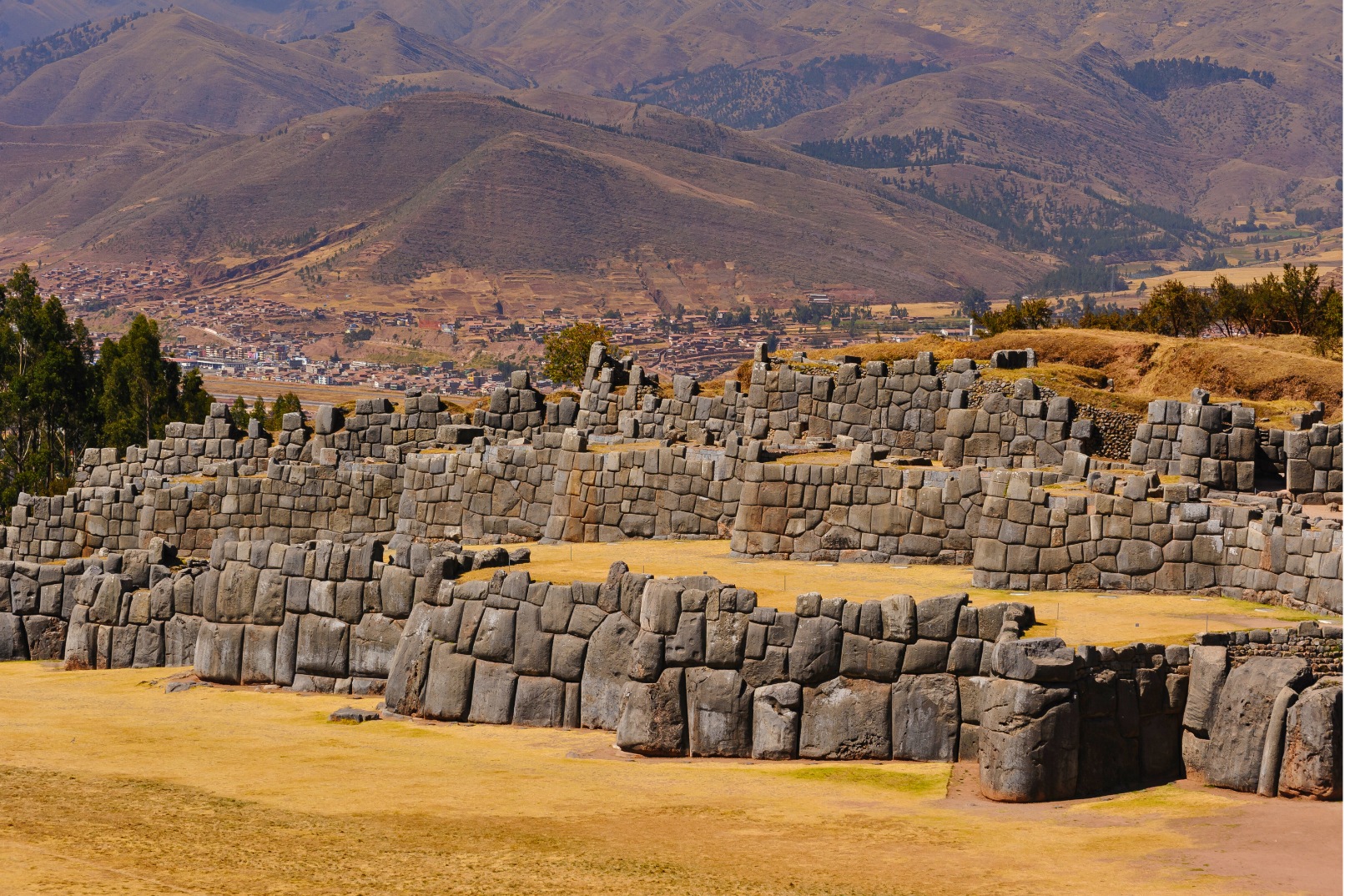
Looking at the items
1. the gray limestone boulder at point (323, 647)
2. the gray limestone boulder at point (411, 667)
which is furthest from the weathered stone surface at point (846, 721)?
the gray limestone boulder at point (323, 647)

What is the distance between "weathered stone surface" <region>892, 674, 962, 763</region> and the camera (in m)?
24.9

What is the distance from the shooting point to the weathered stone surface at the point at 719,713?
85.3 ft

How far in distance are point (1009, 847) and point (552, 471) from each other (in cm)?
2030

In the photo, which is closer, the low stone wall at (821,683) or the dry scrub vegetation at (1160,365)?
the low stone wall at (821,683)

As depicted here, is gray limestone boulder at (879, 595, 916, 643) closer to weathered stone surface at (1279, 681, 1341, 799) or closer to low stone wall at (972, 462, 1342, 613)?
weathered stone surface at (1279, 681, 1341, 799)

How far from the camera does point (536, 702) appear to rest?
2817cm

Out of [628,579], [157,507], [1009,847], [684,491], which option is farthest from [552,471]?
[1009,847]

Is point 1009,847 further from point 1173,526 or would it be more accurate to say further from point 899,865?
point 1173,526

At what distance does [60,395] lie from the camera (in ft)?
219

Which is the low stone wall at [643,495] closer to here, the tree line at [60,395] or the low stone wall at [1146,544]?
the low stone wall at [1146,544]

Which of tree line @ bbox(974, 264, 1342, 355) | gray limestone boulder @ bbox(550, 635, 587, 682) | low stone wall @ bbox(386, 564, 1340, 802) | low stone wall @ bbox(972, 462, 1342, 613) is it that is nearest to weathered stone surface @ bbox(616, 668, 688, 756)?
low stone wall @ bbox(386, 564, 1340, 802)

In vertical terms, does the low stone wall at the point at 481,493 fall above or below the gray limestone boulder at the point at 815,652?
above

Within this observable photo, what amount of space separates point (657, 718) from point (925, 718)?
3757 millimetres

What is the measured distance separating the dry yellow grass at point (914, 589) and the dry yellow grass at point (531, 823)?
9.15 feet
